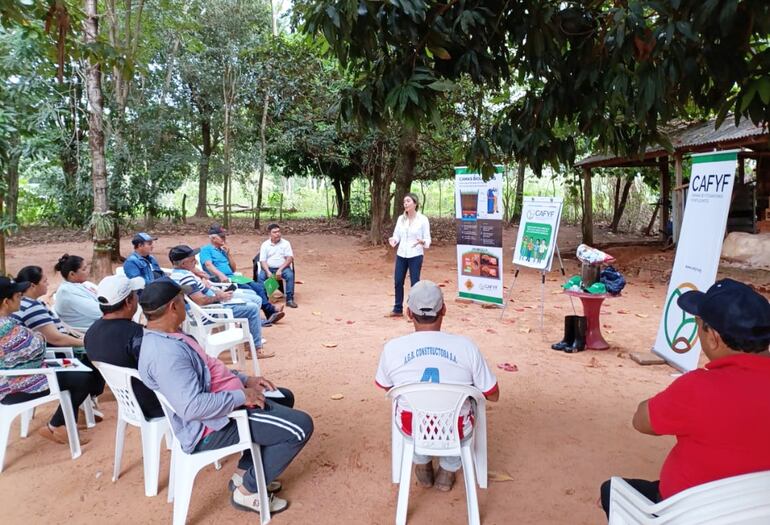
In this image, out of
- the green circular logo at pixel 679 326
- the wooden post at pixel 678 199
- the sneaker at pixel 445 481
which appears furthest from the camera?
the wooden post at pixel 678 199

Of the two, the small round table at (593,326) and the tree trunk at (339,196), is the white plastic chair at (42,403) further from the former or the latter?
the tree trunk at (339,196)

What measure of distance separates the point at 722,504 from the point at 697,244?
3.50 metres

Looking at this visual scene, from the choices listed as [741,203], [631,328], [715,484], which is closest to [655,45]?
[715,484]

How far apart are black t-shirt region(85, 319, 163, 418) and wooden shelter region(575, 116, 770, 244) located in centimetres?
977

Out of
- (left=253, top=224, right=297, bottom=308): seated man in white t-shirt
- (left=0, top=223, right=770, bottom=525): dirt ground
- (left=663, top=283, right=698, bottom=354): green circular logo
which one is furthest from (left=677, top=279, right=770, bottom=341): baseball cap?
(left=253, top=224, right=297, bottom=308): seated man in white t-shirt

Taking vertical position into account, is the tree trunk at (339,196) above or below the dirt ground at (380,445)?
above

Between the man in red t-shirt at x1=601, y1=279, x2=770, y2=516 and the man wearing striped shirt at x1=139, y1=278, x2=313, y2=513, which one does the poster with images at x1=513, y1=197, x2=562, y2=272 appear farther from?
the man in red t-shirt at x1=601, y1=279, x2=770, y2=516

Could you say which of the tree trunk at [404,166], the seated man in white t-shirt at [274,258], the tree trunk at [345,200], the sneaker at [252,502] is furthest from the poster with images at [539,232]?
the tree trunk at [345,200]

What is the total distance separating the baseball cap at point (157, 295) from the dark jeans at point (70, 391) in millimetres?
1331

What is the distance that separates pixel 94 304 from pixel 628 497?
4351mm

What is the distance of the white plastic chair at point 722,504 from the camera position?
1653mm

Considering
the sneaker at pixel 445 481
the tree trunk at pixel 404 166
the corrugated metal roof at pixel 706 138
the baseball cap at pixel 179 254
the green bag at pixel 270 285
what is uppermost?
the corrugated metal roof at pixel 706 138

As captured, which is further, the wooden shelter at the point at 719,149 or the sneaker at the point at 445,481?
the wooden shelter at the point at 719,149

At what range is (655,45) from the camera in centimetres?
220
